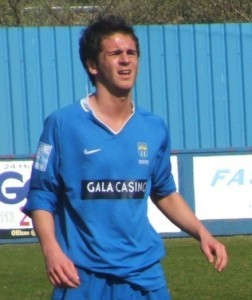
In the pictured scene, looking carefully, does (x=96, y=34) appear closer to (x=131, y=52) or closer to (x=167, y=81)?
(x=131, y=52)

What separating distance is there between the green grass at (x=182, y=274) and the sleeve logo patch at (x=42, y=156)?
5.29 metres

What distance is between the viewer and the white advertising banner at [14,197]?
1353 centimetres

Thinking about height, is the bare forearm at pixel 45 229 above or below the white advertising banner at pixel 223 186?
above

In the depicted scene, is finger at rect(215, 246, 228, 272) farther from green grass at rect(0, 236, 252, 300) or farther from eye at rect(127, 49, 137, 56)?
green grass at rect(0, 236, 252, 300)

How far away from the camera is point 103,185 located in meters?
4.13

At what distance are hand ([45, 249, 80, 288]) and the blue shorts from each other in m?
0.16

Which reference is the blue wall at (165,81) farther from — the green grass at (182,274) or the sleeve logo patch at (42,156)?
the sleeve logo patch at (42,156)

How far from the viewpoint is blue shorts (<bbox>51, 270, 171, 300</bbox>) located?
163 inches

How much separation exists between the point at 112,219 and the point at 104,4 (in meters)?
18.1

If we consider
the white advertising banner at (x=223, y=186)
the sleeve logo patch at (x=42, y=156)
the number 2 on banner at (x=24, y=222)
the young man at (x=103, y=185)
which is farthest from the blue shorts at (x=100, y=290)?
the white advertising banner at (x=223, y=186)

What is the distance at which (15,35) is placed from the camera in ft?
51.0

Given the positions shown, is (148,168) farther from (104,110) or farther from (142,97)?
(142,97)

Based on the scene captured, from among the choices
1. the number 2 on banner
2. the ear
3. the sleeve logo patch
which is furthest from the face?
the number 2 on banner

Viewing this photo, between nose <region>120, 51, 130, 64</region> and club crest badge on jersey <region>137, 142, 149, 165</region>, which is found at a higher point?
nose <region>120, 51, 130, 64</region>
